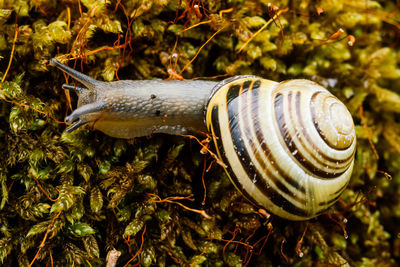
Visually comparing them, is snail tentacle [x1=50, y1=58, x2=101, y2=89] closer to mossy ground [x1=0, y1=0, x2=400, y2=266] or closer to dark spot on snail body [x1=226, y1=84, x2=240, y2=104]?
mossy ground [x1=0, y1=0, x2=400, y2=266]

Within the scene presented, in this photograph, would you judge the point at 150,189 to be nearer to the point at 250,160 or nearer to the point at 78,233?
the point at 78,233

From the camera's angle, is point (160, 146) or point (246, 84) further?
point (160, 146)

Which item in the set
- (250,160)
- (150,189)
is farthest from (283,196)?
(150,189)

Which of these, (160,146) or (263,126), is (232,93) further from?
(160,146)

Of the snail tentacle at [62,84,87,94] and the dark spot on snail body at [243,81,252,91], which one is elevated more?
the snail tentacle at [62,84,87,94]

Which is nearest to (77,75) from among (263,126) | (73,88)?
(73,88)

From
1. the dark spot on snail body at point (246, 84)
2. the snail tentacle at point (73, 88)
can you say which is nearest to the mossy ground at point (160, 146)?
the snail tentacle at point (73, 88)

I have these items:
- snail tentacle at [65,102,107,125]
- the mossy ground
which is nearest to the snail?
snail tentacle at [65,102,107,125]
